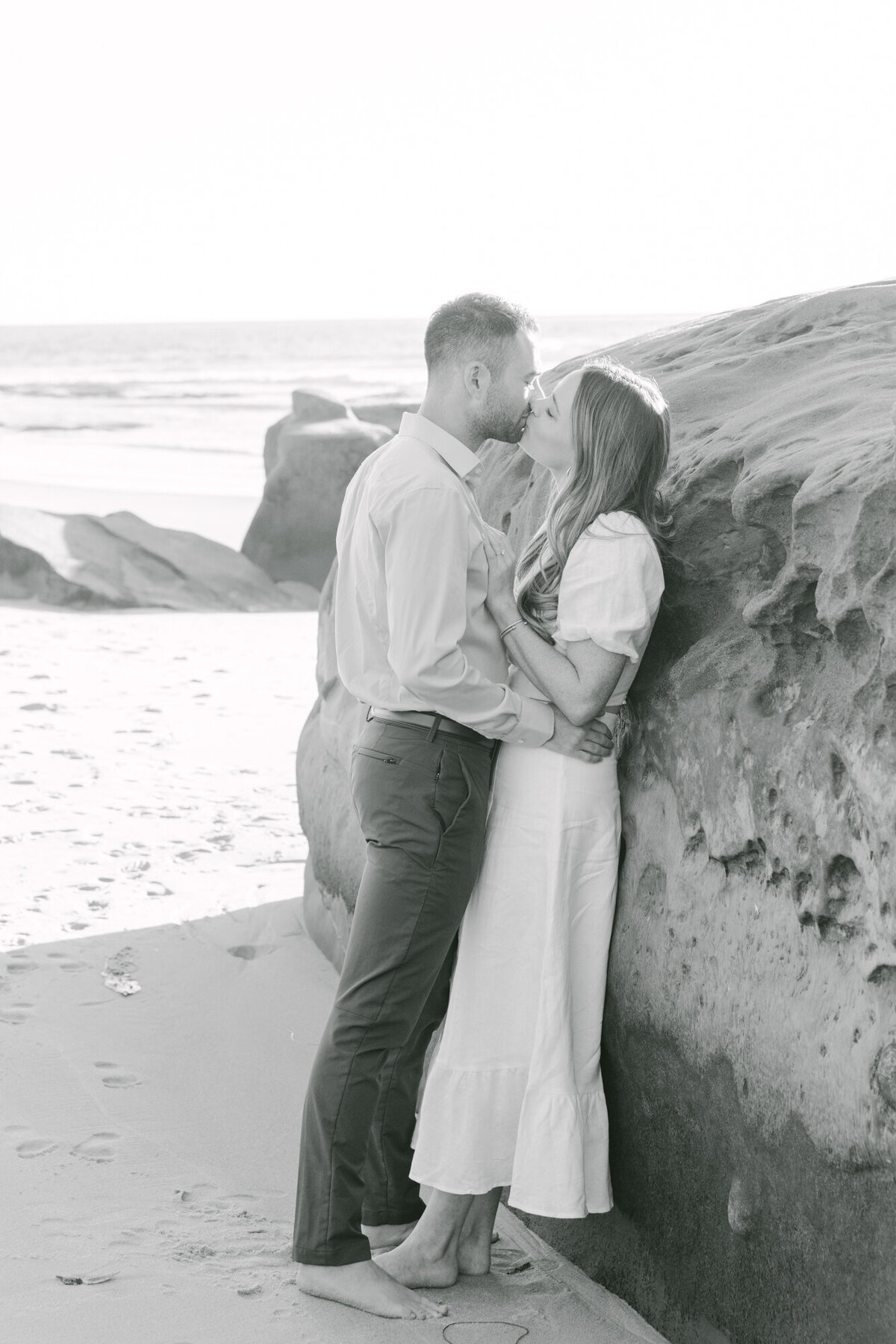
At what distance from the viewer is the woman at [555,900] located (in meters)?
2.80

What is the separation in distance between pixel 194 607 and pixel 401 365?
4187 centimetres

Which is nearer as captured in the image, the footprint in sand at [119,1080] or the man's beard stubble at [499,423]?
the man's beard stubble at [499,423]

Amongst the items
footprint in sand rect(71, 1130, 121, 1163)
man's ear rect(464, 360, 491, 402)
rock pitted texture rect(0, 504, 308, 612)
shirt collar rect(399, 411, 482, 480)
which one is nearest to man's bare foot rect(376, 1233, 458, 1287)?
footprint in sand rect(71, 1130, 121, 1163)

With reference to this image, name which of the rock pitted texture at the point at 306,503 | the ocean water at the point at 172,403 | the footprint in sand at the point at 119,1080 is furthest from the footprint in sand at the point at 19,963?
the ocean water at the point at 172,403

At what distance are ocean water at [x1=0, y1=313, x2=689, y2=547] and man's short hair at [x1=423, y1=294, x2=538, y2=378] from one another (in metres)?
10.9

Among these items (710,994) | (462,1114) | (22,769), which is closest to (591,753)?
(710,994)

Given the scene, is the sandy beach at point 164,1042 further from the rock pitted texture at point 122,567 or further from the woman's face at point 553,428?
the rock pitted texture at point 122,567

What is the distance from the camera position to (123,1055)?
3.92 m

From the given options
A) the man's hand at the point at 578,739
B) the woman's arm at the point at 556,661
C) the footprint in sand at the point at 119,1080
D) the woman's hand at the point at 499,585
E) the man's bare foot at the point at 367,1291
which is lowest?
the footprint in sand at the point at 119,1080

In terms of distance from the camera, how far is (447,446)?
293 centimetres

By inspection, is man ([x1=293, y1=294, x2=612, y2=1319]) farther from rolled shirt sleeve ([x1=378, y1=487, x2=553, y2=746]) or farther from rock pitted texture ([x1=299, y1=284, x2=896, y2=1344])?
rock pitted texture ([x1=299, y1=284, x2=896, y2=1344])

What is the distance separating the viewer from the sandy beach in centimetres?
278

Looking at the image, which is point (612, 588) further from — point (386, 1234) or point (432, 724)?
point (386, 1234)

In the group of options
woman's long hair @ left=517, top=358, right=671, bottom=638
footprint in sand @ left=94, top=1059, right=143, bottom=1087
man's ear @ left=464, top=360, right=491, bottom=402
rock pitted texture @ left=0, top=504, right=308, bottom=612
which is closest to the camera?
woman's long hair @ left=517, top=358, right=671, bottom=638
